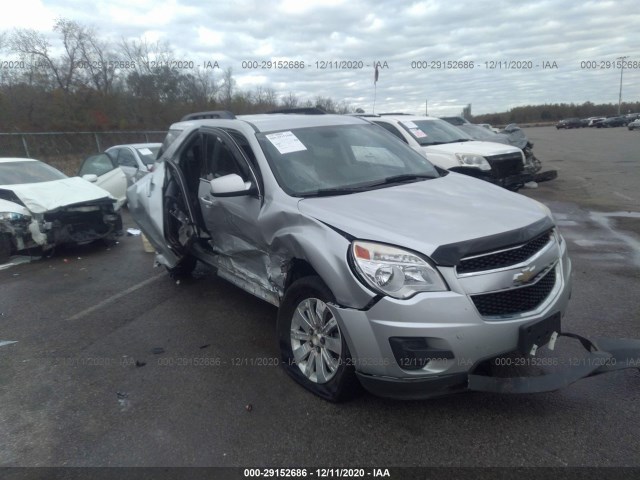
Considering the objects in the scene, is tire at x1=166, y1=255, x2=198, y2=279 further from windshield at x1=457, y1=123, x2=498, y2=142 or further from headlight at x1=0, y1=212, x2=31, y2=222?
windshield at x1=457, y1=123, x2=498, y2=142

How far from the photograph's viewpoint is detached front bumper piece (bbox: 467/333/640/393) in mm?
2881

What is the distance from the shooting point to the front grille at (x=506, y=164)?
9.87 meters

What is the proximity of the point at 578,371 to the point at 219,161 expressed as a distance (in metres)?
3.58

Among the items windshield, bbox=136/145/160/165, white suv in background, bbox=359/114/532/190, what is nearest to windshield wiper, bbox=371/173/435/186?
white suv in background, bbox=359/114/532/190

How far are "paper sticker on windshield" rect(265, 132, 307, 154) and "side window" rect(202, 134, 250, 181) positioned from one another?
0.34 m

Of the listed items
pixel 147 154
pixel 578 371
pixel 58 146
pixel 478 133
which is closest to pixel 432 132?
pixel 478 133

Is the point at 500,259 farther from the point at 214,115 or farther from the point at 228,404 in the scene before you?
the point at 214,115

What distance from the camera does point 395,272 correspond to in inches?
115

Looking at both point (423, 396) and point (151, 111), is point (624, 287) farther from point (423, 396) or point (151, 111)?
point (151, 111)

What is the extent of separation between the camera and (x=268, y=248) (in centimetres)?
399

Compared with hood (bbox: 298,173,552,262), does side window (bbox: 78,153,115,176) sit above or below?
above

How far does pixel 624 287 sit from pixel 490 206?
2.81m

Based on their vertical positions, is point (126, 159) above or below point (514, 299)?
above

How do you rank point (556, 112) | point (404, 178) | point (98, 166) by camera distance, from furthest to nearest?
point (556, 112), point (98, 166), point (404, 178)
